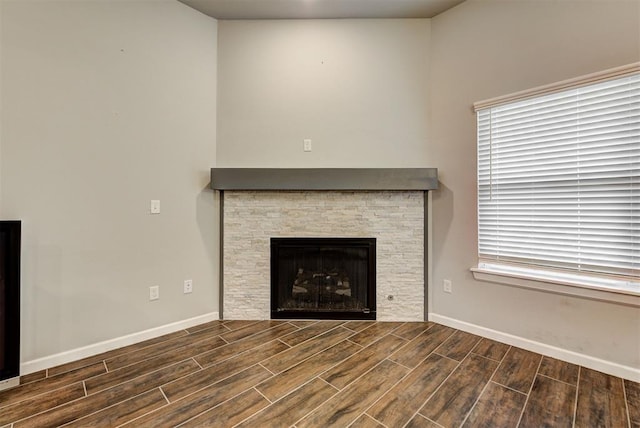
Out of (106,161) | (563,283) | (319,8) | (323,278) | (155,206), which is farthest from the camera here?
(323,278)

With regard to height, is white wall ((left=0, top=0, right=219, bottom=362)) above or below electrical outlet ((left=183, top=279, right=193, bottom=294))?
above

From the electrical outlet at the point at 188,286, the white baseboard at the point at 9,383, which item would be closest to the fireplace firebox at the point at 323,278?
the electrical outlet at the point at 188,286

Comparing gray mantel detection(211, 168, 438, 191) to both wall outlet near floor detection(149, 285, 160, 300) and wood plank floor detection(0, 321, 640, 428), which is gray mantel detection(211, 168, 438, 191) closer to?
wall outlet near floor detection(149, 285, 160, 300)

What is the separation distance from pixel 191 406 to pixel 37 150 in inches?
77.1

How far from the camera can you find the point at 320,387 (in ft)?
5.72

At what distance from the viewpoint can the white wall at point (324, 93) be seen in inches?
109

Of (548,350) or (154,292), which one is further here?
(154,292)

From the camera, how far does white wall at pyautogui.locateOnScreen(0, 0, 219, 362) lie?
190 cm

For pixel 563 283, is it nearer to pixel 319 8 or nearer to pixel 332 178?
pixel 332 178

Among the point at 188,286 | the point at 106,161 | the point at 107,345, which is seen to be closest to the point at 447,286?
the point at 188,286

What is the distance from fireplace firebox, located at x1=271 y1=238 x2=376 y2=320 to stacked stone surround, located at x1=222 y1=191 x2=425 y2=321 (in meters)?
0.07

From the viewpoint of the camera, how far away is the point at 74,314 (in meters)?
2.08

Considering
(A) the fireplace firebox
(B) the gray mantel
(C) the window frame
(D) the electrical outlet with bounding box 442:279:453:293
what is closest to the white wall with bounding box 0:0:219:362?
(B) the gray mantel

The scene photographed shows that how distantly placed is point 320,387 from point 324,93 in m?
2.49
